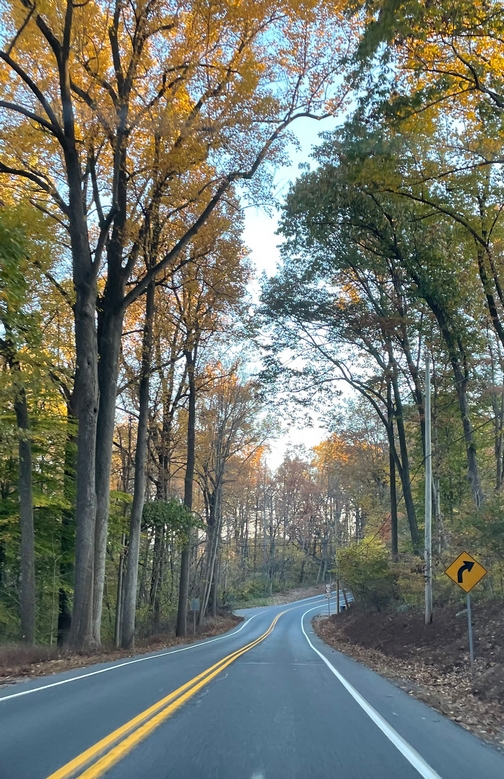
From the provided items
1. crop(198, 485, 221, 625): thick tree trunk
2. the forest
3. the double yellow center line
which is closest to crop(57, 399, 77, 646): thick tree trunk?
the forest

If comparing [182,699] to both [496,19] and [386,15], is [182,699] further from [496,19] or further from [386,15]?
Result: [496,19]

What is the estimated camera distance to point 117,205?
49.6ft

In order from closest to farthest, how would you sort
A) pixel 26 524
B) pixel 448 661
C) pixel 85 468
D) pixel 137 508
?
pixel 448 661 < pixel 85 468 < pixel 26 524 < pixel 137 508

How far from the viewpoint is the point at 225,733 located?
5883 millimetres

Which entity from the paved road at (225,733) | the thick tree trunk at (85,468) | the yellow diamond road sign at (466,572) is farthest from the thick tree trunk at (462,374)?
the thick tree trunk at (85,468)

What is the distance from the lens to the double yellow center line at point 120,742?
4.46 meters

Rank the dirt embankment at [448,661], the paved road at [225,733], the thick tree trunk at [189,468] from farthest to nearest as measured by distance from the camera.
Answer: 1. the thick tree trunk at [189,468]
2. the dirt embankment at [448,661]
3. the paved road at [225,733]

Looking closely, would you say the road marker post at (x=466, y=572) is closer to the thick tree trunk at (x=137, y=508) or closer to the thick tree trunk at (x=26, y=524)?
the thick tree trunk at (x=26, y=524)

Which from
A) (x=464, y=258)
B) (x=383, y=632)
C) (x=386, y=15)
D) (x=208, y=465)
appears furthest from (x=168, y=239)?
(x=208, y=465)

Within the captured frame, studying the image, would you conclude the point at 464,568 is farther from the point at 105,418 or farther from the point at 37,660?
the point at 105,418

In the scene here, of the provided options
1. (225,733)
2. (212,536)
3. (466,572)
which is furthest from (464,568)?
(212,536)

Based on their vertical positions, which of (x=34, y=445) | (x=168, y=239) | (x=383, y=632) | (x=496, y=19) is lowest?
(x=383, y=632)

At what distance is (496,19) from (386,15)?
2.15 meters

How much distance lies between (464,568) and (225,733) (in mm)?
8205
